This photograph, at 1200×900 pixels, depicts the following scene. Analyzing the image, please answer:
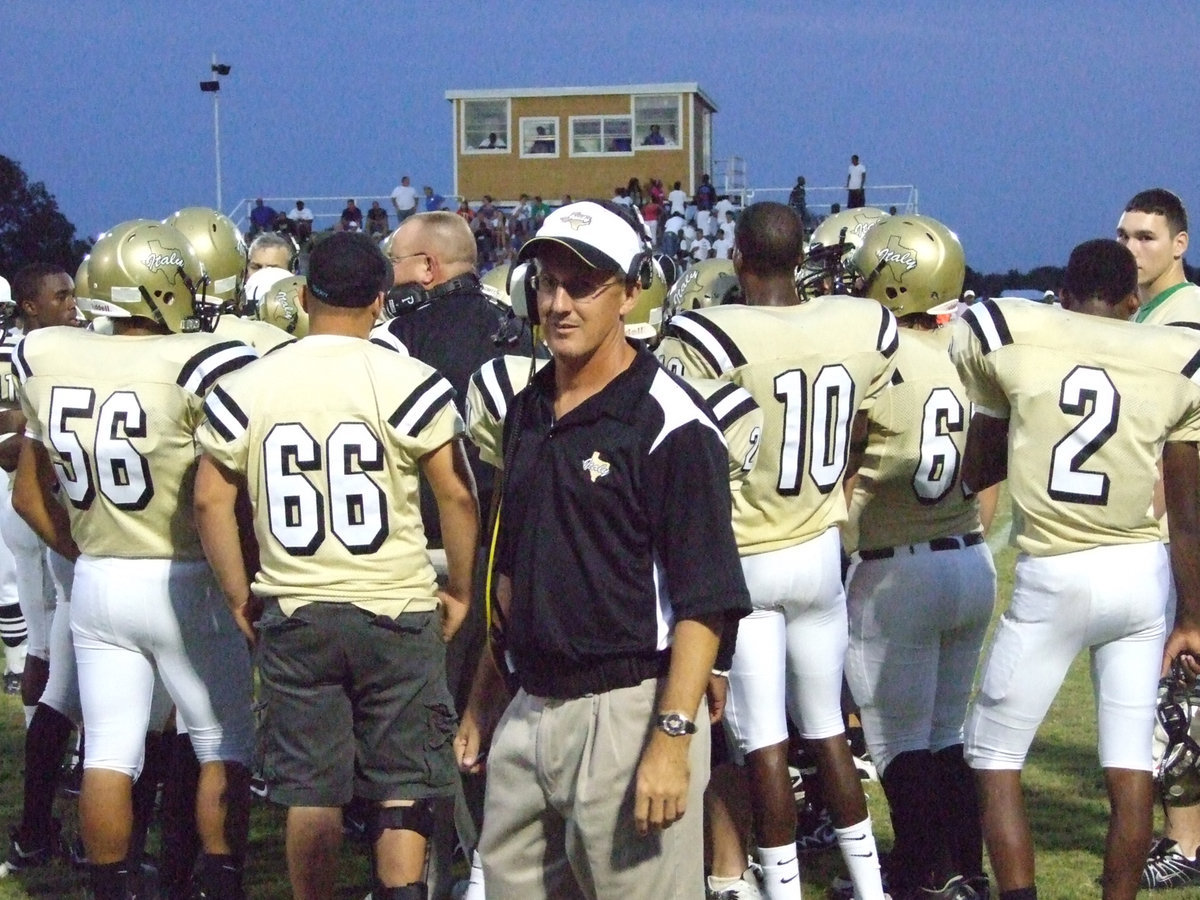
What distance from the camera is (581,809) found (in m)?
2.92

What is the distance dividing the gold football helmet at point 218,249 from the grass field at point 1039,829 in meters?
2.11

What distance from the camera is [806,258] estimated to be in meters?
5.73

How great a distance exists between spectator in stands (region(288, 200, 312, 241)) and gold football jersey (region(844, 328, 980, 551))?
28.3 meters

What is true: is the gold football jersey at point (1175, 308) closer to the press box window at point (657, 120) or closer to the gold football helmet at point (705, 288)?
the gold football helmet at point (705, 288)

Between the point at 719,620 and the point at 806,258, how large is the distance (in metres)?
3.05

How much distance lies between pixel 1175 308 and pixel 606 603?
A: 3.31m

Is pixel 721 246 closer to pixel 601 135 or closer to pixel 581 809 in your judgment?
pixel 601 135

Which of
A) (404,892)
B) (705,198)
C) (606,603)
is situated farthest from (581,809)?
(705,198)

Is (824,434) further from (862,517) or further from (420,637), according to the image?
(420,637)

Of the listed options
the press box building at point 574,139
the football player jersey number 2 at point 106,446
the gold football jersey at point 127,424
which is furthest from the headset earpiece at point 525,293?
the press box building at point 574,139

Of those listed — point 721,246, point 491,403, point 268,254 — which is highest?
point 721,246

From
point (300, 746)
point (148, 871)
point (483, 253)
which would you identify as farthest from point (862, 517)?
point (483, 253)

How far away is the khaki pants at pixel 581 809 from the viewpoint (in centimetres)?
292

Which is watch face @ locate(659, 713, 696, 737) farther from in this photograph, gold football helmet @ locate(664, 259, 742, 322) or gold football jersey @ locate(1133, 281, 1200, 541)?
gold football jersey @ locate(1133, 281, 1200, 541)
